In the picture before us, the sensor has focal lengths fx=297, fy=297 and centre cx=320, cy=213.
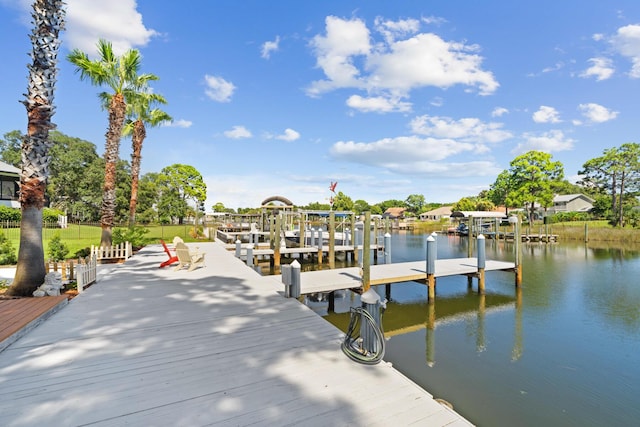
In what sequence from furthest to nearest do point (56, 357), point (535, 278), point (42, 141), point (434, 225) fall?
point (434, 225), point (535, 278), point (42, 141), point (56, 357)

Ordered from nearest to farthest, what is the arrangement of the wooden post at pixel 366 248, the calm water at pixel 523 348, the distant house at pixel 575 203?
1. the calm water at pixel 523 348
2. the wooden post at pixel 366 248
3. the distant house at pixel 575 203

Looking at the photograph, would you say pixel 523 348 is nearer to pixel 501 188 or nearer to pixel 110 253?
pixel 110 253

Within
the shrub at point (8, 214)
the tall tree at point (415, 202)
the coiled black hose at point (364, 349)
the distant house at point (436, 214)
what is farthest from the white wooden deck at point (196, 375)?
the tall tree at point (415, 202)

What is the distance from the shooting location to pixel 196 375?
11.1ft

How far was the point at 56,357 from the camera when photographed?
12.3ft

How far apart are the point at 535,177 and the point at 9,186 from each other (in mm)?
60670

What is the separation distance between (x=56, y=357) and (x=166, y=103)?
65.2 feet

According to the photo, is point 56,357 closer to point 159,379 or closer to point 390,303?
point 159,379

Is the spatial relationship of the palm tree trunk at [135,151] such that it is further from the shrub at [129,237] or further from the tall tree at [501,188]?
the tall tree at [501,188]

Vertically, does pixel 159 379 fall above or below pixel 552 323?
above

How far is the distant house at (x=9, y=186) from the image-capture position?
86.4 feet

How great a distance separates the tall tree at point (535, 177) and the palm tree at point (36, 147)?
48.3 meters

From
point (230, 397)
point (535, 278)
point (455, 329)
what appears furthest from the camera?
point (535, 278)

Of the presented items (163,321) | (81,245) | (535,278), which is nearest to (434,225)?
(535,278)
